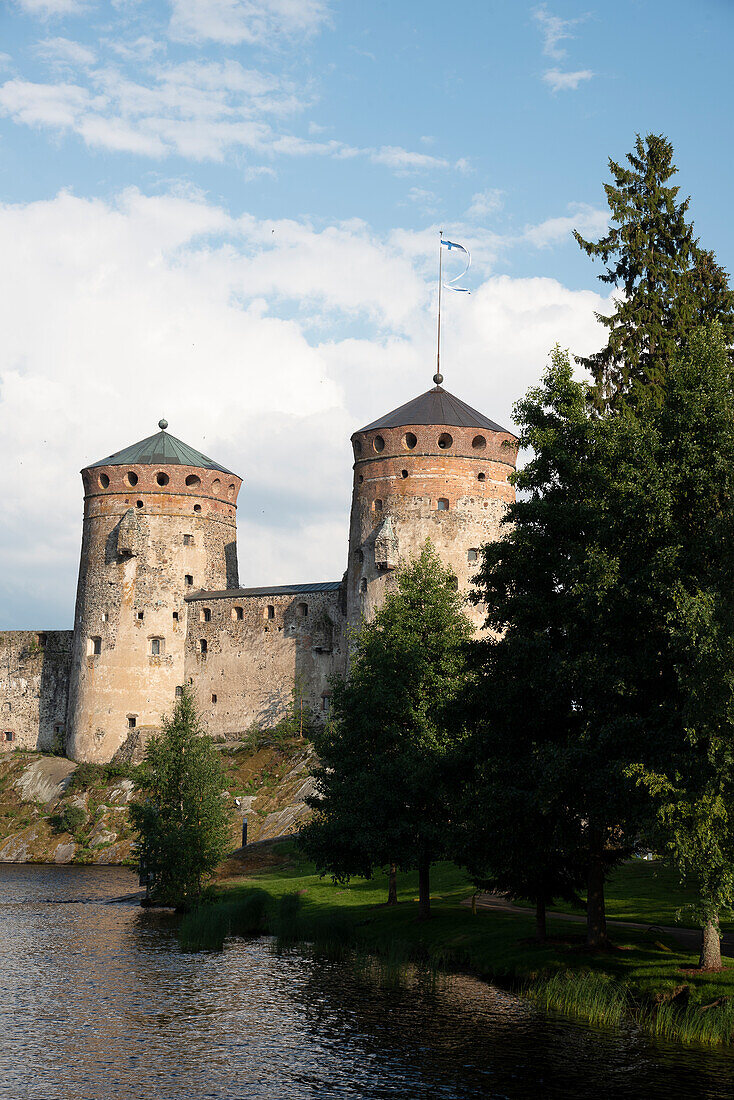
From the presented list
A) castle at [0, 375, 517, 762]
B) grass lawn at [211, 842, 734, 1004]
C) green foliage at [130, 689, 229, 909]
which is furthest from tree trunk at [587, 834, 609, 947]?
castle at [0, 375, 517, 762]

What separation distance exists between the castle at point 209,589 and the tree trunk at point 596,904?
3030 cm

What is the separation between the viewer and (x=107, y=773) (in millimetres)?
62406

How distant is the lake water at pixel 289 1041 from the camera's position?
18.0 metres

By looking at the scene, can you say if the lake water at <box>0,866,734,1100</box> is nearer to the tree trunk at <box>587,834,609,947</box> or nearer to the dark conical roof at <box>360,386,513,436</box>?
the tree trunk at <box>587,834,609,947</box>

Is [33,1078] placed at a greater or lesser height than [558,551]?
lesser

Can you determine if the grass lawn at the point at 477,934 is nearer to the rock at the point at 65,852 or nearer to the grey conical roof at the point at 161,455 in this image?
the rock at the point at 65,852

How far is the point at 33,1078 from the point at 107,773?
1773 inches

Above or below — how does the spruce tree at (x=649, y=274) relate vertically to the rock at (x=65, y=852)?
above

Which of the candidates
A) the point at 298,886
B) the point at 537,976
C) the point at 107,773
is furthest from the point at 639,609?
the point at 107,773

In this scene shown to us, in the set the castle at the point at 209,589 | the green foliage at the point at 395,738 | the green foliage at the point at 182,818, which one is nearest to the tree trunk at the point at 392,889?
the green foliage at the point at 395,738

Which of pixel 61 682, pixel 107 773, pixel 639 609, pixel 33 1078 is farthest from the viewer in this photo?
pixel 61 682

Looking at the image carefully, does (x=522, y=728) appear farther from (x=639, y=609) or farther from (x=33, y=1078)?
(x=33, y=1078)

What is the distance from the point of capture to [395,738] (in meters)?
34.5

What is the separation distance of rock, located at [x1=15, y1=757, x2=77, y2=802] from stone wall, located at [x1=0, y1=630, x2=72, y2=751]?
10.6 feet
